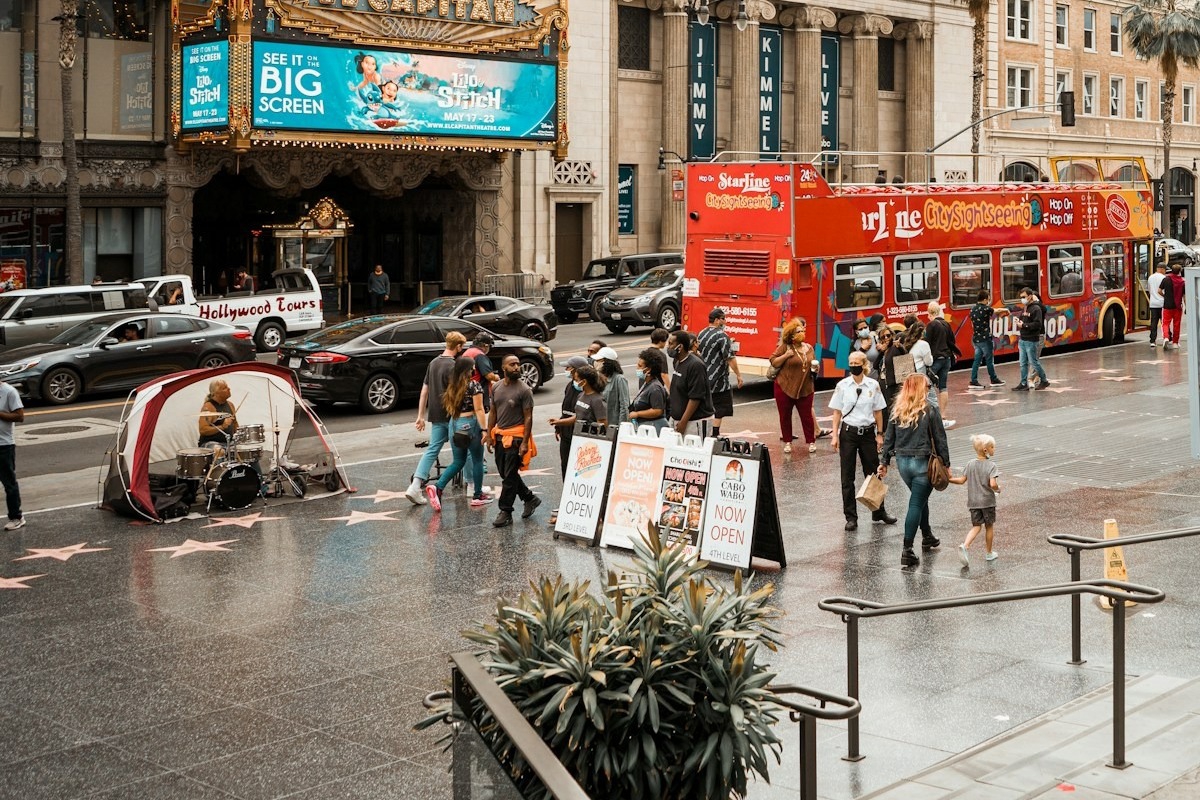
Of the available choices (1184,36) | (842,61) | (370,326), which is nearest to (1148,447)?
(370,326)

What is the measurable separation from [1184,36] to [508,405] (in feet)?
191

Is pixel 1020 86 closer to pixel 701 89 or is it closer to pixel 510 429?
pixel 701 89

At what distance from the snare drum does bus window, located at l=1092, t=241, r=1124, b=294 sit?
72.5 feet

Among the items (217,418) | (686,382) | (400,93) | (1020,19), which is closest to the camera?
(217,418)

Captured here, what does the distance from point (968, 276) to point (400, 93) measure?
17421 millimetres

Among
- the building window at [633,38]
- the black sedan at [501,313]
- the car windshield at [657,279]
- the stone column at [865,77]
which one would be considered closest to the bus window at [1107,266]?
the car windshield at [657,279]

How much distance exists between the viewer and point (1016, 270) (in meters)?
30.1

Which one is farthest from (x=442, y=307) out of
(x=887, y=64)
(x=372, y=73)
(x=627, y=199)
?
(x=887, y=64)

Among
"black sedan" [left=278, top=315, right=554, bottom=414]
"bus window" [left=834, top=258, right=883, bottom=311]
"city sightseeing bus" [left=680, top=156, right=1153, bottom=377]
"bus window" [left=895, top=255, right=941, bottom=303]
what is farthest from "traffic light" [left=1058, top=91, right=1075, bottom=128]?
"black sedan" [left=278, top=315, right=554, bottom=414]

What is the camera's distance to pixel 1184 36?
65250mm

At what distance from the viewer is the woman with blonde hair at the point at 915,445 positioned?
45.0 feet

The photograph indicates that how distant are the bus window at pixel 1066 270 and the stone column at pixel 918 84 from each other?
28.1 metres

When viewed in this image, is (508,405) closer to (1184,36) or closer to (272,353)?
(272,353)

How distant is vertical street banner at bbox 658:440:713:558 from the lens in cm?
1403
